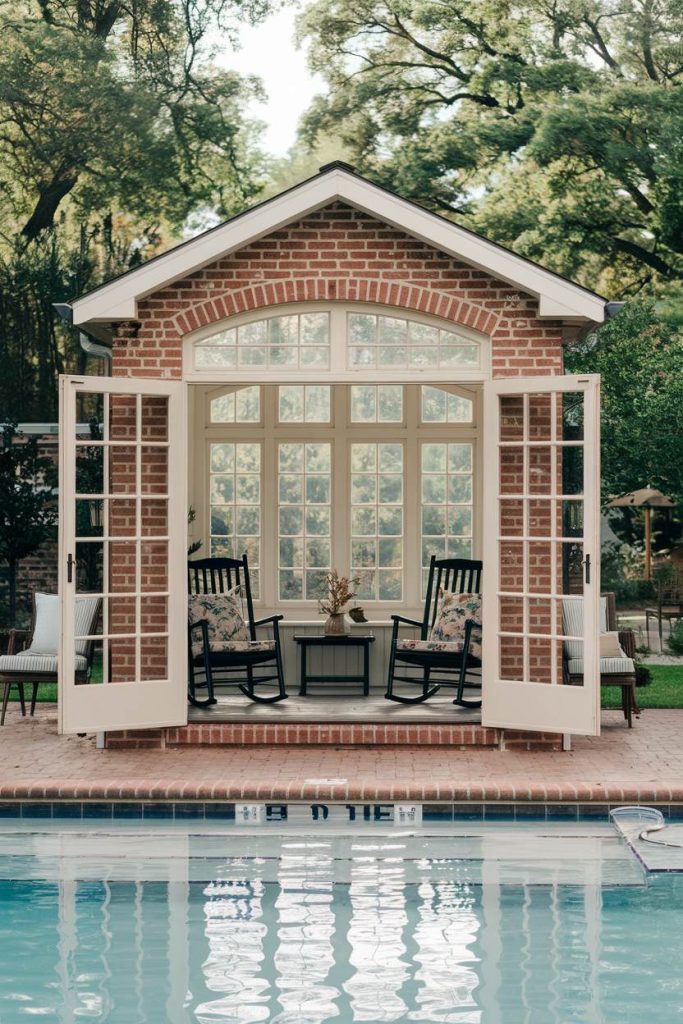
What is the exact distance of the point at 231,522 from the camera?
12.1 metres

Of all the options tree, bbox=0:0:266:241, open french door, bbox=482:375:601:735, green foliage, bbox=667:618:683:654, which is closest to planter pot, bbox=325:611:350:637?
open french door, bbox=482:375:601:735

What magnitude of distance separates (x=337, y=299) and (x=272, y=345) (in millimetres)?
524

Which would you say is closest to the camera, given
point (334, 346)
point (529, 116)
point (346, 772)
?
point (346, 772)

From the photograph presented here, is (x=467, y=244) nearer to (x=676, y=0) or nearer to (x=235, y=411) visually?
(x=235, y=411)

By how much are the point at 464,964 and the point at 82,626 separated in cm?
519

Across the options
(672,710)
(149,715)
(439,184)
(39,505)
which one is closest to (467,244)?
(149,715)

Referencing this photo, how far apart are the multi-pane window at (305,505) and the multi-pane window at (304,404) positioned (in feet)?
0.92

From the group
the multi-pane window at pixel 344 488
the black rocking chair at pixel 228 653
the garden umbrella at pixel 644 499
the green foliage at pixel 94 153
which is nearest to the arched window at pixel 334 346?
the black rocking chair at pixel 228 653

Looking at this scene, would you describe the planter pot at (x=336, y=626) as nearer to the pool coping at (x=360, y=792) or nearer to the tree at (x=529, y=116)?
the pool coping at (x=360, y=792)

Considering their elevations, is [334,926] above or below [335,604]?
below

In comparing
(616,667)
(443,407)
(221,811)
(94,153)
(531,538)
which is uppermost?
(94,153)

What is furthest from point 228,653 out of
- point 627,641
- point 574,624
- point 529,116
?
point 529,116

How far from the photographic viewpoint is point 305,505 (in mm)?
12094

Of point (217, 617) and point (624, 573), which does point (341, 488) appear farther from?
point (624, 573)
